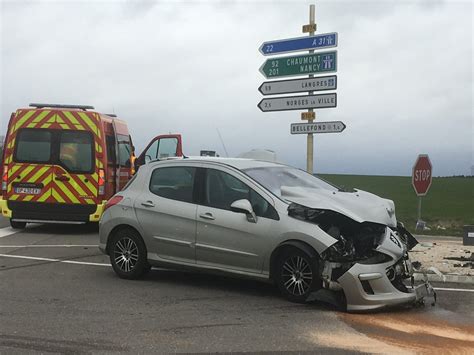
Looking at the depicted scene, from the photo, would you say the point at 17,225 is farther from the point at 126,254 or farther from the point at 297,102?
the point at 297,102

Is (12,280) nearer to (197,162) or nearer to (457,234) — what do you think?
(197,162)

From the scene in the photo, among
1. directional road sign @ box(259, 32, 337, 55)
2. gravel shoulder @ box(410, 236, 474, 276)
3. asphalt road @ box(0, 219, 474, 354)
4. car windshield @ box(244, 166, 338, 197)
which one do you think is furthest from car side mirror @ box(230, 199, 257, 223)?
directional road sign @ box(259, 32, 337, 55)

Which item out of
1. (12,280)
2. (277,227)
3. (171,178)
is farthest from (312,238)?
(12,280)

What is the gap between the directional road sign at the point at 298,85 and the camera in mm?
11664

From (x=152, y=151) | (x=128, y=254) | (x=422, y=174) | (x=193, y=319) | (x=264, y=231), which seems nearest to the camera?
(x=193, y=319)

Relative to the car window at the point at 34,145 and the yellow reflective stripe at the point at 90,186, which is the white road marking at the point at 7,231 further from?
the yellow reflective stripe at the point at 90,186

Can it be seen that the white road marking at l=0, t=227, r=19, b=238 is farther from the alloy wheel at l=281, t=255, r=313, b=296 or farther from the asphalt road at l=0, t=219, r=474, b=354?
the alloy wheel at l=281, t=255, r=313, b=296

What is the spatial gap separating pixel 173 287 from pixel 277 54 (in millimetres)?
7009

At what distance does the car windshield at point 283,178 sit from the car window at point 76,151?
235 inches

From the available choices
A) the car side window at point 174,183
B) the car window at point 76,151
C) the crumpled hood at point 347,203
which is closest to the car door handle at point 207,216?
the car side window at point 174,183

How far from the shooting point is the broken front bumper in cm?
556

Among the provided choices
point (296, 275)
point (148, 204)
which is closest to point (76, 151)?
point (148, 204)

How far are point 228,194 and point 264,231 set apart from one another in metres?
0.75

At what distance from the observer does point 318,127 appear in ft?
39.3
